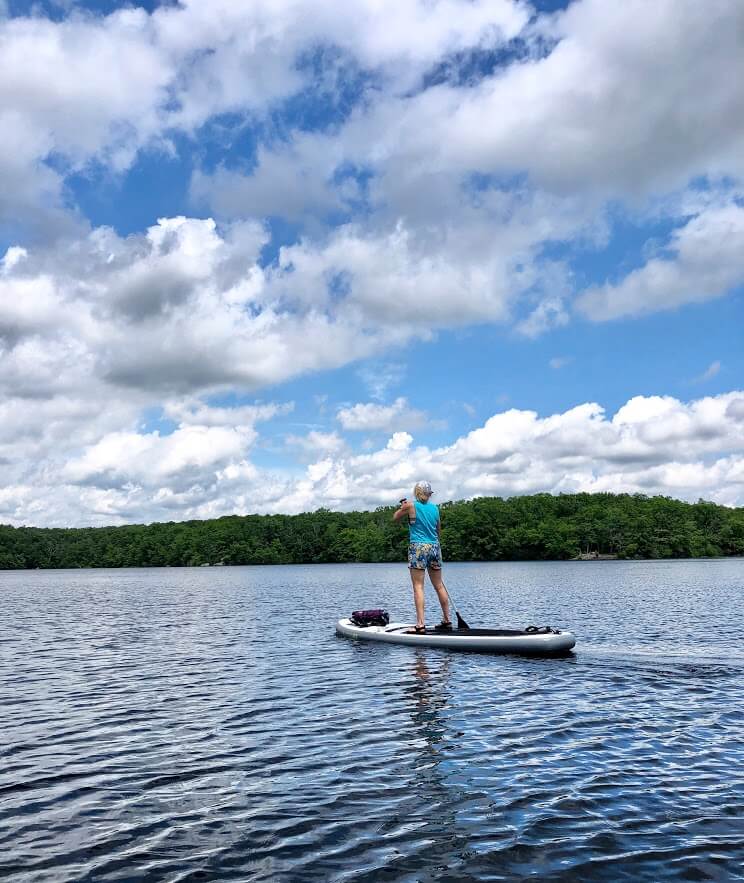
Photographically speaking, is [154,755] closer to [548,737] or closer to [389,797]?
[389,797]

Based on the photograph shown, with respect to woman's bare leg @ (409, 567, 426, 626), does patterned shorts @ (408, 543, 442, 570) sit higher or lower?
higher

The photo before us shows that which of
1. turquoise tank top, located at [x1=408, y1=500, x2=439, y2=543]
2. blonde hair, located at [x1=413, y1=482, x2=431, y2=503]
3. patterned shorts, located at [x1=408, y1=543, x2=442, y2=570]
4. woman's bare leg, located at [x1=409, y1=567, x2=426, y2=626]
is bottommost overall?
woman's bare leg, located at [x1=409, y1=567, x2=426, y2=626]

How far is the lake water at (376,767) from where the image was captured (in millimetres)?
7320

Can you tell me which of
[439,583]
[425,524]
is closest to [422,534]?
[425,524]

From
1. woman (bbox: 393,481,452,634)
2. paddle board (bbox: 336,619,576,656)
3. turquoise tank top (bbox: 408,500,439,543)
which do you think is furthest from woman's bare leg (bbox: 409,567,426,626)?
turquoise tank top (bbox: 408,500,439,543)

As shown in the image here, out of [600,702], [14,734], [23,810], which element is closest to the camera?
[23,810]

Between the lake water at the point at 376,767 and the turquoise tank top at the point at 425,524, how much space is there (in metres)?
3.44

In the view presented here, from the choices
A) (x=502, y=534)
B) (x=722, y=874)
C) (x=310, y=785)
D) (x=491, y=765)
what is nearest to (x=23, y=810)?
(x=310, y=785)

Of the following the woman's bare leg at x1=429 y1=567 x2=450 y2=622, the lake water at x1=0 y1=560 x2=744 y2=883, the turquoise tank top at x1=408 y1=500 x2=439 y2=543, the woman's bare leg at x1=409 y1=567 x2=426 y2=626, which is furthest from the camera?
the woman's bare leg at x1=429 y1=567 x2=450 y2=622

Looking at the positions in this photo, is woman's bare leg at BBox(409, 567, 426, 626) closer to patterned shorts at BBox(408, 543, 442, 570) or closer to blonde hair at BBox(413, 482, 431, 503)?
patterned shorts at BBox(408, 543, 442, 570)

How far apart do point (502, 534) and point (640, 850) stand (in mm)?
192523

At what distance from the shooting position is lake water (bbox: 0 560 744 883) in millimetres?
7320

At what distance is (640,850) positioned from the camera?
7383 millimetres

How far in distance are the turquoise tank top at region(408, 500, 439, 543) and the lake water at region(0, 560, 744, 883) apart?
3444 millimetres
